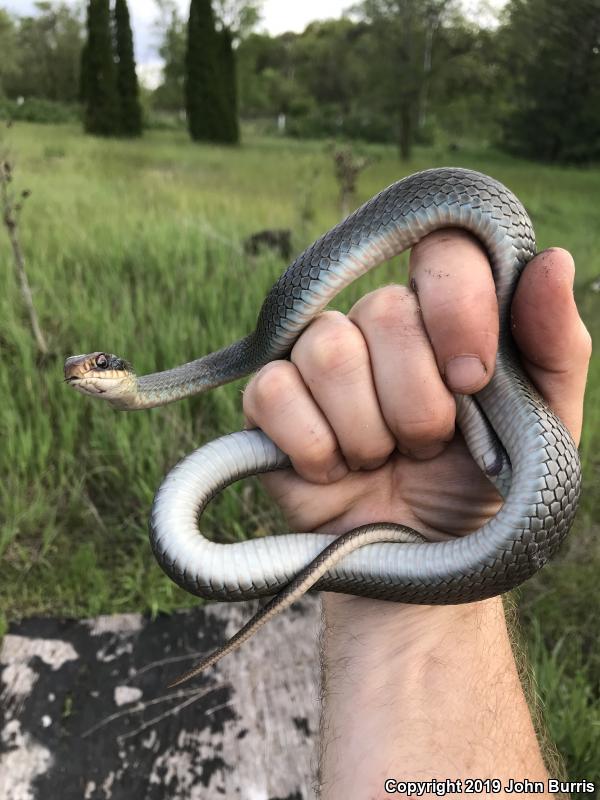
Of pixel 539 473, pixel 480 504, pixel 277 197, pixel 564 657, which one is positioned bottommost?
pixel 564 657

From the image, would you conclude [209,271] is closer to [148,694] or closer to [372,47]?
[148,694]

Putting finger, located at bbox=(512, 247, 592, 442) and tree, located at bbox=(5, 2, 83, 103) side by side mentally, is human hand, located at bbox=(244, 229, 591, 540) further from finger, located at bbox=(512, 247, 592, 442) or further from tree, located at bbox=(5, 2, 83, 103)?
tree, located at bbox=(5, 2, 83, 103)

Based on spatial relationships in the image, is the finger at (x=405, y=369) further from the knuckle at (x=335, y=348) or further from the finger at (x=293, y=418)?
the finger at (x=293, y=418)

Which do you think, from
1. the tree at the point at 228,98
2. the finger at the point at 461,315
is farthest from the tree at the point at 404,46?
the finger at the point at 461,315

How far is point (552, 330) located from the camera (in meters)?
1.58

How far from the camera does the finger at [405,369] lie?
155 cm

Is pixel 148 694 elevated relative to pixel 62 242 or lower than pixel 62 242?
lower

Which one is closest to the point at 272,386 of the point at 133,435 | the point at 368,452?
the point at 368,452

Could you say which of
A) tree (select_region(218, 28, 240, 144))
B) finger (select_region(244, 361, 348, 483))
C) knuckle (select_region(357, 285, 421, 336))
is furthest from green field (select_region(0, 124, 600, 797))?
tree (select_region(218, 28, 240, 144))

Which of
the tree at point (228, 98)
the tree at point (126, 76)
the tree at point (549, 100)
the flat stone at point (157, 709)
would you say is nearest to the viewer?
the flat stone at point (157, 709)

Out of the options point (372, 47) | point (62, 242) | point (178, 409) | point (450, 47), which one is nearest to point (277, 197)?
point (62, 242)

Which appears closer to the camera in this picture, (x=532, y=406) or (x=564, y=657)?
(x=532, y=406)

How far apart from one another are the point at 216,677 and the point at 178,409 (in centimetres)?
168

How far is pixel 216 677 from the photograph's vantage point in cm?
277
